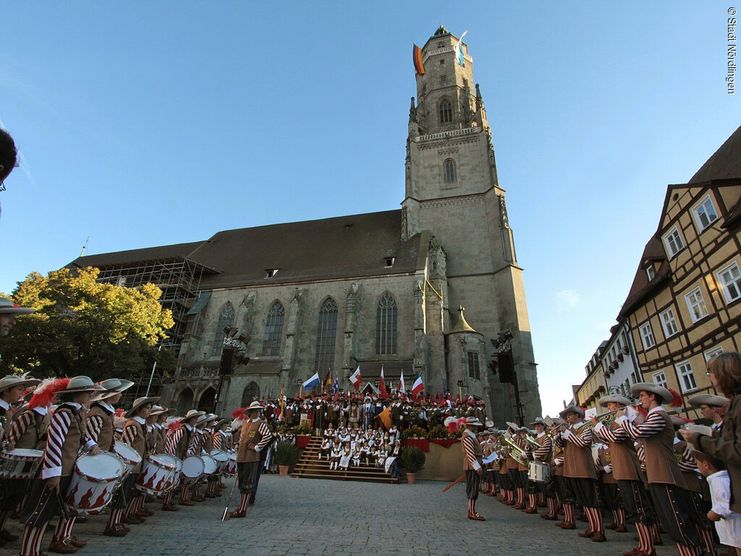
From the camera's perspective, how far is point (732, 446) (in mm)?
2721

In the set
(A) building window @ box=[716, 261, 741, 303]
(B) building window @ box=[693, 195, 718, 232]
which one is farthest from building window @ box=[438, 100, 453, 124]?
(A) building window @ box=[716, 261, 741, 303]

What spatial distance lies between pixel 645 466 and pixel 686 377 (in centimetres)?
1258

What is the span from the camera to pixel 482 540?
5.32m

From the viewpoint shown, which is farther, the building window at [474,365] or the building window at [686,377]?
the building window at [474,365]

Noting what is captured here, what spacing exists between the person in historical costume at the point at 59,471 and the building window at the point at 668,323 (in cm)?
1853

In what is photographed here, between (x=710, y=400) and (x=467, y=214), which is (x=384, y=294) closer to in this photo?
(x=467, y=214)

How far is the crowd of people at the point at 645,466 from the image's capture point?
289 cm

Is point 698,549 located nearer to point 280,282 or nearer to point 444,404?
point 444,404

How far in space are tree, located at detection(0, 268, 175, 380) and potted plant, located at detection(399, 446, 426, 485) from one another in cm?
1648

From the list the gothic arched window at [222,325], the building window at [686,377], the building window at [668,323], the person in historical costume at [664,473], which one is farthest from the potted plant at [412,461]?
the gothic arched window at [222,325]

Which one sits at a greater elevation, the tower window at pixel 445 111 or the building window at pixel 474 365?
the tower window at pixel 445 111

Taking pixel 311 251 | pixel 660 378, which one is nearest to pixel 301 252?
pixel 311 251

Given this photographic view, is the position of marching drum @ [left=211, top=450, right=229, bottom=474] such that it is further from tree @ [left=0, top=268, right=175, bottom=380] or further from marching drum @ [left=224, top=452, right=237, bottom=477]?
tree @ [left=0, top=268, right=175, bottom=380]

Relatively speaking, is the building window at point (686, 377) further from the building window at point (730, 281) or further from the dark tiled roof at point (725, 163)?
the dark tiled roof at point (725, 163)
